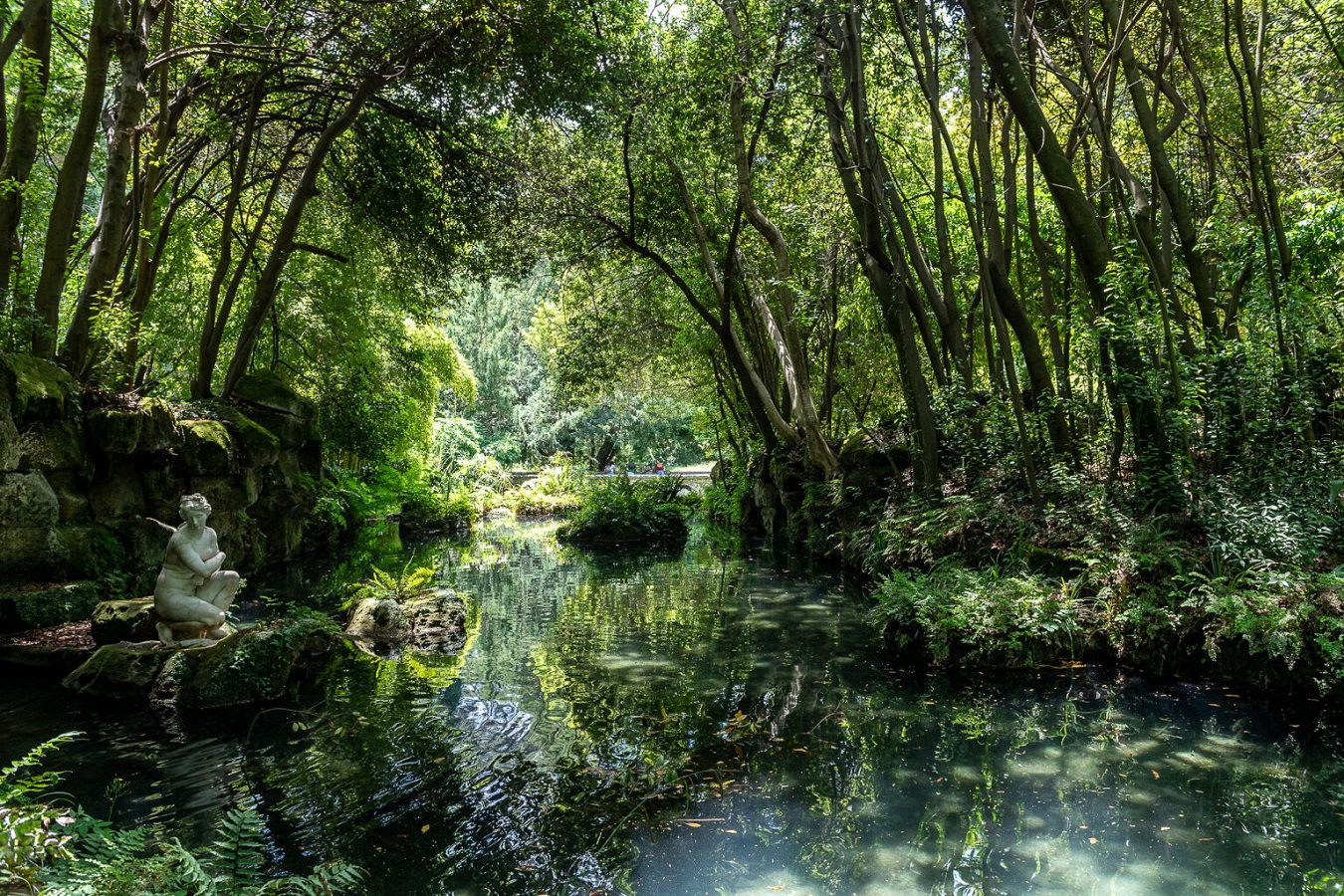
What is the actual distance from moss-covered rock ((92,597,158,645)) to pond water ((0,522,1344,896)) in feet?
2.41

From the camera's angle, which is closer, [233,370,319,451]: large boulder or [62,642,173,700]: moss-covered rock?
[62,642,173,700]: moss-covered rock

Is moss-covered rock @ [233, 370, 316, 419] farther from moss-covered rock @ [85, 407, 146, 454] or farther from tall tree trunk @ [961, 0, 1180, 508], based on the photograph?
tall tree trunk @ [961, 0, 1180, 508]

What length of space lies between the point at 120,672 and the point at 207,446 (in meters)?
5.65

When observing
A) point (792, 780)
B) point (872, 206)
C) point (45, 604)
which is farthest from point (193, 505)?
point (872, 206)

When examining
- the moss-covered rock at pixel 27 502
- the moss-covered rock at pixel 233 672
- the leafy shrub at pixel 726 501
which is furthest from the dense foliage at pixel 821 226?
the moss-covered rock at pixel 233 672

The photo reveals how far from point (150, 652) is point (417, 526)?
16.3 m

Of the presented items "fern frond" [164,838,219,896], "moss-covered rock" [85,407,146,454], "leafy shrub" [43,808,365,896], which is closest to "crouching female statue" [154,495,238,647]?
"moss-covered rock" [85,407,146,454]

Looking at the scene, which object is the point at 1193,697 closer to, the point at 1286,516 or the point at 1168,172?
the point at 1286,516

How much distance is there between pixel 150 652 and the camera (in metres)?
6.25

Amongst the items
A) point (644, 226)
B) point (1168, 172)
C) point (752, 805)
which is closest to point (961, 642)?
point (752, 805)

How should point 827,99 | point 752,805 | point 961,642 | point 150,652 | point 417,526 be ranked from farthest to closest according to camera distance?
point 417,526
point 827,99
point 961,642
point 150,652
point 752,805

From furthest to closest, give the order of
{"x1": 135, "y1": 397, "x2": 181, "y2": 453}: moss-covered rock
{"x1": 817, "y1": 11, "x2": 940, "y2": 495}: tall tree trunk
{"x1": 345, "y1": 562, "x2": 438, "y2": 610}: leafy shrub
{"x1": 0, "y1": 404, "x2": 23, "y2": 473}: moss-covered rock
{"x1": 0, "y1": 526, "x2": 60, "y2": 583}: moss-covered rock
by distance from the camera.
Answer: {"x1": 135, "y1": 397, "x2": 181, "y2": 453}: moss-covered rock → {"x1": 817, "y1": 11, "x2": 940, "y2": 495}: tall tree trunk → {"x1": 345, "y1": 562, "x2": 438, "y2": 610}: leafy shrub → {"x1": 0, "y1": 526, "x2": 60, "y2": 583}: moss-covered rock → {"x1": 0, "y1": 404, "x2": 23, "y2": 473}: moss-covered rock

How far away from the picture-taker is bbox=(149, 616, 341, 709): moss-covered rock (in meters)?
6.01

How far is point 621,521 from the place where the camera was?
19.0 meters
